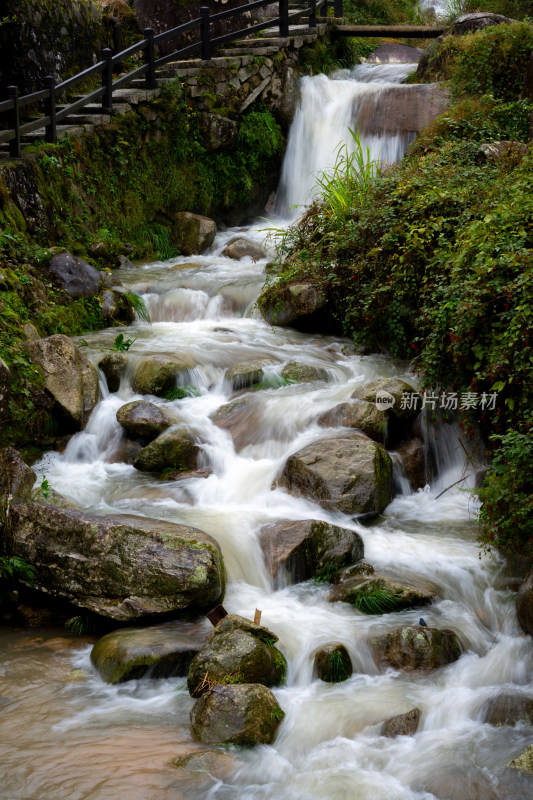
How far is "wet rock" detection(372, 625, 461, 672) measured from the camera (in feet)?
16.8

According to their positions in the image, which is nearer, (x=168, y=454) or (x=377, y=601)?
(x=377, y=601)

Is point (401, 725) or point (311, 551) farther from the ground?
point (311, 551)

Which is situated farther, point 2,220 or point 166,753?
point 2,220

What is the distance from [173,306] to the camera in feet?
33.8

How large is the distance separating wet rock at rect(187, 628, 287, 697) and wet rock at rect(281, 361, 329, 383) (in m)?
3.87

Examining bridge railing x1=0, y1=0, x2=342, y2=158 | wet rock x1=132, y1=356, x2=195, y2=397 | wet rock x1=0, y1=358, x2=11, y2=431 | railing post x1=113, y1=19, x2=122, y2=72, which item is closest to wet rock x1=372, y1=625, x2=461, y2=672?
Result: wet rock x1=0, y1=358, x2=11, y2=431

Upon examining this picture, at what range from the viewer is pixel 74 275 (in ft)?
31.9

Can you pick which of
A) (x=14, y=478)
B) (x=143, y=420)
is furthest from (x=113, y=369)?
(x=14, y=478)

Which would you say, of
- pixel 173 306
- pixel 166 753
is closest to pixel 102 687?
pixel 166 753

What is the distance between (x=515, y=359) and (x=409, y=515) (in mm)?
1637

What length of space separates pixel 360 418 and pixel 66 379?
2.83m

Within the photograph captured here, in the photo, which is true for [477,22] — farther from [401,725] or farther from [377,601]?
[401,725]

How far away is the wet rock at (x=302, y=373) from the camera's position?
Result: 8.45 metres

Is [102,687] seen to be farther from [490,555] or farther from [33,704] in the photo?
[490,555]
